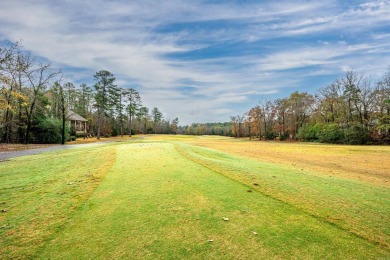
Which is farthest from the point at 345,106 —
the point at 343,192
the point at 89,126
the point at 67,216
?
the point at 89,126

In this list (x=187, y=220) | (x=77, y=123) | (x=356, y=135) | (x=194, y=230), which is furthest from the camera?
(x=77, y=123)

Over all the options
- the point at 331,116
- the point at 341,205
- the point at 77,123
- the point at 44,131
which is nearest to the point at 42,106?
the point at 44,131

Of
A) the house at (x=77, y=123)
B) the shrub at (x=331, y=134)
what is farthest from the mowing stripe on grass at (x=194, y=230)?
the house at (x=77, y=123)

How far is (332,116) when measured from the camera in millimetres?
53344

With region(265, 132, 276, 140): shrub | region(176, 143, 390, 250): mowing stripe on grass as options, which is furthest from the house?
region(176, 143, 390, 250): mowing stripe on grass

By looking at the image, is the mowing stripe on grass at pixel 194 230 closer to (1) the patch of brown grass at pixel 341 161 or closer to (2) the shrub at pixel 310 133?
(1) the patch of brown grass at pixel 341 161

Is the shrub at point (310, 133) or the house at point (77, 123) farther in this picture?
the house at point (77, 123)

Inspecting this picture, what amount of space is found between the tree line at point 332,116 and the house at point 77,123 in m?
51.8

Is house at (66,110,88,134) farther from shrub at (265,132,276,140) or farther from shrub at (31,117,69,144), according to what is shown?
shrub at (265,132,276,140)

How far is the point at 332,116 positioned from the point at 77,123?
67911 mm

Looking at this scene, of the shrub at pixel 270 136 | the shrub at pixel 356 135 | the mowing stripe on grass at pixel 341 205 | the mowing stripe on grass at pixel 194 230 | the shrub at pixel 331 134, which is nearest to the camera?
the mowing stripe on grass at pixel 194 230

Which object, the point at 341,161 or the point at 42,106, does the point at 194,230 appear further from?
the point at 42,106

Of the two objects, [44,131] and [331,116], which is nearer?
[44,131]

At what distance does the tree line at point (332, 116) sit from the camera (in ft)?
134
